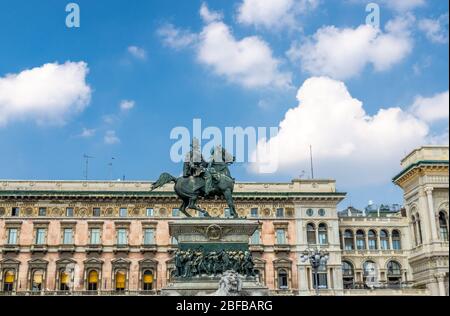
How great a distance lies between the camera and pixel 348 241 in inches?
2820

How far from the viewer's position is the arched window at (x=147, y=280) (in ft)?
213

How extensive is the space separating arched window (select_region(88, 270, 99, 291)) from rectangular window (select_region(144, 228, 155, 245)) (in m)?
6.34

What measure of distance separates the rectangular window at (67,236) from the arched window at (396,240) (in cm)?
3724

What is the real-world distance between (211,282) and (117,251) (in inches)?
1625

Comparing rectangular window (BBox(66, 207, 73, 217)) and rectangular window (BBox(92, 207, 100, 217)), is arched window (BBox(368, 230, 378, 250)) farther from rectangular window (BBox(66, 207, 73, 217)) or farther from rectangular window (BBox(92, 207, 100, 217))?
rectangular window (BBox(66, 207, 73, 217))

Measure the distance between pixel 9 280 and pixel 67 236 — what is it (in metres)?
7.51

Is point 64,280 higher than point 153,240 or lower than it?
lower

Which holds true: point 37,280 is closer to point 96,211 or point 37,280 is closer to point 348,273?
point 96,211

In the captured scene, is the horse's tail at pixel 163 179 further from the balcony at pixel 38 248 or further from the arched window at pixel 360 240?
the arched window at pixel 360 240

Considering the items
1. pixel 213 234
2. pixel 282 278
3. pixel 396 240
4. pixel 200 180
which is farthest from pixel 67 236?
pixel 213 234

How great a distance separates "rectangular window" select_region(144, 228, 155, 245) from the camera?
217 ft

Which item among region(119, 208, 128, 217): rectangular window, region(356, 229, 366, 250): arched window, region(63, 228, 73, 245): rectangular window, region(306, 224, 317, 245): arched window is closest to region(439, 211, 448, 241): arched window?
region(356, 229, 366, 250): arched window
